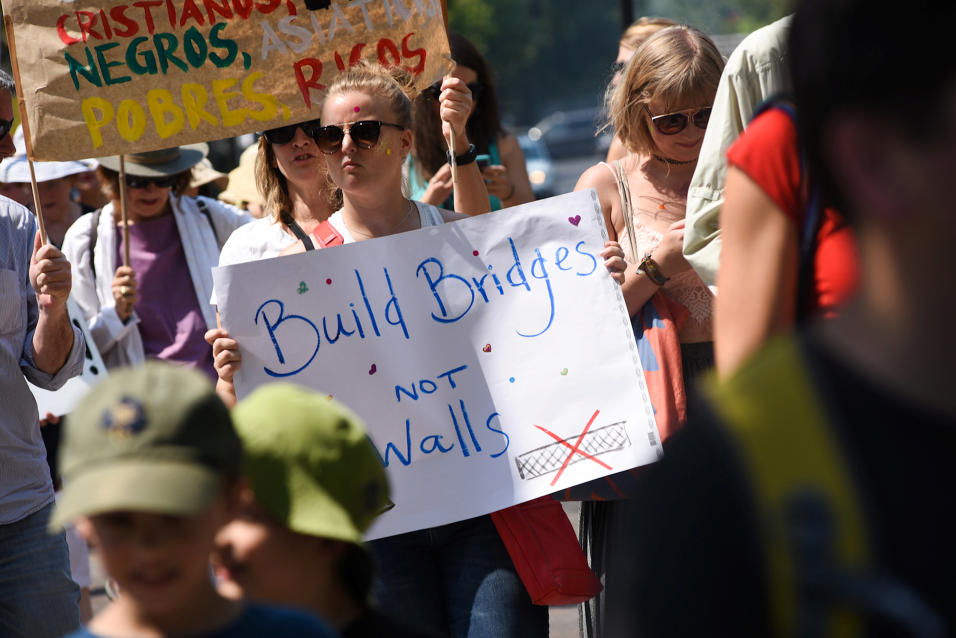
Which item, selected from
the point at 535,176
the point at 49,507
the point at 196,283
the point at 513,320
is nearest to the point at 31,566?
the point at 49,507

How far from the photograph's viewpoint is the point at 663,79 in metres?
3.70

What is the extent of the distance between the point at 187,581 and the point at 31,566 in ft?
6.02

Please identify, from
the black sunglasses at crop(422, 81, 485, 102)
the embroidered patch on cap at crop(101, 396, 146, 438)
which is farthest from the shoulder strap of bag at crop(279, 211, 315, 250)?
the embroidered patch on cap at crop(101, 396, 146, 438)

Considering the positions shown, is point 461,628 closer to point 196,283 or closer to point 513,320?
point 513,320

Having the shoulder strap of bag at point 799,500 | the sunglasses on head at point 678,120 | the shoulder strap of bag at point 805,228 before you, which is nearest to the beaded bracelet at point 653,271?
the sunglasses on head at point 678,120

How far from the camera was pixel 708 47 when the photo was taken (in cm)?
380

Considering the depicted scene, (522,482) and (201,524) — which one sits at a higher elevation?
(201,524)

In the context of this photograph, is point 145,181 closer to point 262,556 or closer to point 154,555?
point 262,556

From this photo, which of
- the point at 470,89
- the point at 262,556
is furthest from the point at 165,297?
the point at 262,556

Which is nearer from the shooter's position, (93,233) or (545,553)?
(545,553)

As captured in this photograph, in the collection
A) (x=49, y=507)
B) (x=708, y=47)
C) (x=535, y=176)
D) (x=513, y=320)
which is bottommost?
(x=535, y=176)

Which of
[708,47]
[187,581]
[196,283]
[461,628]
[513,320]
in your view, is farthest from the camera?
[196,283]

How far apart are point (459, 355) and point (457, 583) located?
60 centimetres

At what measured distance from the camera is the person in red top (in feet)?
6.37
